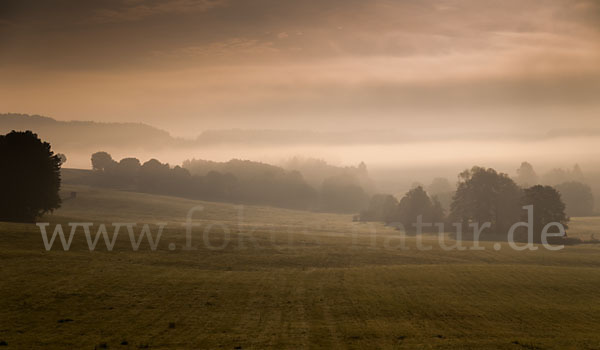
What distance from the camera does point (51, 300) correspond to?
86.7ft

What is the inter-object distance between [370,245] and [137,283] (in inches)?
1499

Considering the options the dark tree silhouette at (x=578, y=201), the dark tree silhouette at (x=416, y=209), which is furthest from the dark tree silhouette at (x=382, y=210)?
the dark tree silhouette at (x=578, y=201)

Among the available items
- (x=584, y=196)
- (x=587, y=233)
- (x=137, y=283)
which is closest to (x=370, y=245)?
(x=137, y=283)

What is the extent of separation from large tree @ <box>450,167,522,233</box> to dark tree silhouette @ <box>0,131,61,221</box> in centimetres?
7944

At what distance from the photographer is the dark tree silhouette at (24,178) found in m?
60.9

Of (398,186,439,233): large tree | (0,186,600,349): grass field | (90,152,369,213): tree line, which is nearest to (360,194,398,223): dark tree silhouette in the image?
(398,186,439,233): large tree

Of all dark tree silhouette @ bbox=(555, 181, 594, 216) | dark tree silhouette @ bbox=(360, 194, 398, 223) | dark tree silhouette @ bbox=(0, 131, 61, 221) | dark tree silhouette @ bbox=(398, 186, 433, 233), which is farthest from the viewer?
dark tree silhouette @ bbox=(555, 181, 594, 216)

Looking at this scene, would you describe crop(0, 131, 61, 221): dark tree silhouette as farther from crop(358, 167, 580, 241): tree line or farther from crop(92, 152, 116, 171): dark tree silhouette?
crop(92, 152, 116, 171): dark tree silhouette

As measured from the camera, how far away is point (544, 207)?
7794 cm

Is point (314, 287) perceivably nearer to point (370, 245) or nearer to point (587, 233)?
point (370, 245)

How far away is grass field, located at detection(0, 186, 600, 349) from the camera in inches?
877

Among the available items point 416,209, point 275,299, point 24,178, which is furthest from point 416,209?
point 24,178

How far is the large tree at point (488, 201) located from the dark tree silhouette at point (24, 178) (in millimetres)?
79437

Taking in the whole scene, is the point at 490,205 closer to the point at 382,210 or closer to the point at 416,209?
the point at 416,209
